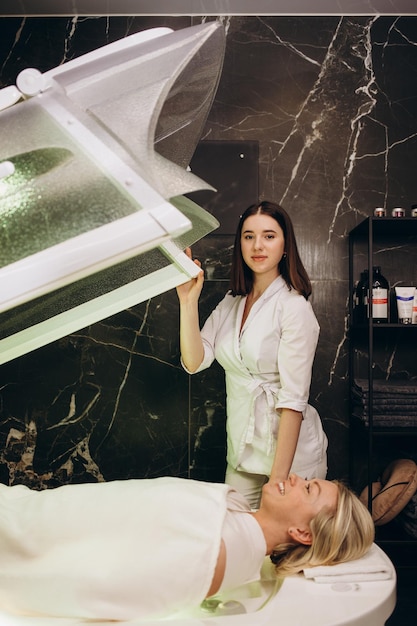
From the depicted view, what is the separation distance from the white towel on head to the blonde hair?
28 mm

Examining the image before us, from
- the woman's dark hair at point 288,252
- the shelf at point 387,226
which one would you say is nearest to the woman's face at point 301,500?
the woman's dark hair at point 288,252

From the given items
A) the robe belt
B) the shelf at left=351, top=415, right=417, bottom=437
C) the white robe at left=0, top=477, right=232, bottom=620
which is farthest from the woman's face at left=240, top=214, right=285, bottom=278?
the white robe at left=0, top=477, right=232, bottom=620

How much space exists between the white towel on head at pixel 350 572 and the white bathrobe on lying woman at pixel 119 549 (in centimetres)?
15

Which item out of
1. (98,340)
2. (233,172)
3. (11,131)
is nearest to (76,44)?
(233,172)

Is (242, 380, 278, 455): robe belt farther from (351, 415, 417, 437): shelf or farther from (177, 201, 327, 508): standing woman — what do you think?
(351, 415, 417, 437): shelf

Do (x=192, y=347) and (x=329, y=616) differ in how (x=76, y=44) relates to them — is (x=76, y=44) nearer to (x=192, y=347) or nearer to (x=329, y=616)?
(x=192, y=347)

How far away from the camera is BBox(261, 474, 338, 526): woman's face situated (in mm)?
1551

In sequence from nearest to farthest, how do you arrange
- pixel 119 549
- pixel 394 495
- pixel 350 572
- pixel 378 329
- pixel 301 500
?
1. pixel 119 549
2. pixel 350 572
3. pixel 301 500
4. pixel 394 495
5. pixel 378 329

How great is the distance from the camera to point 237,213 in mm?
2871

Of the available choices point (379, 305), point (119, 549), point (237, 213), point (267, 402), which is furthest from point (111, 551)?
point (237, 213)

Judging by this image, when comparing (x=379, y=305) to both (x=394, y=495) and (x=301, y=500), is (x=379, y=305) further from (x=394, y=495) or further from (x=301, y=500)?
(x=301, y=500)

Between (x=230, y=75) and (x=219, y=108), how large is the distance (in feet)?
0.60

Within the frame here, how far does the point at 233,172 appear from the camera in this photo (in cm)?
288

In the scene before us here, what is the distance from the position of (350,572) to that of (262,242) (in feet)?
3.96
